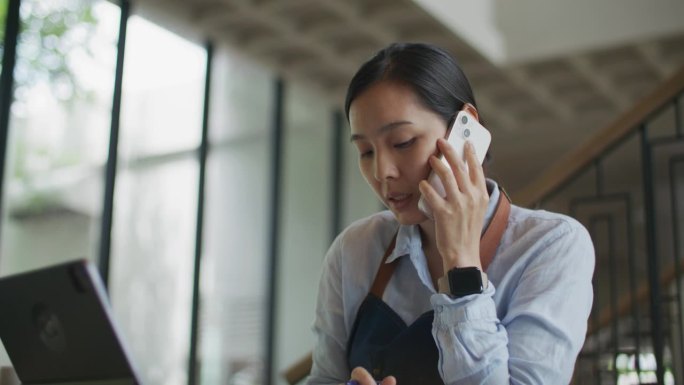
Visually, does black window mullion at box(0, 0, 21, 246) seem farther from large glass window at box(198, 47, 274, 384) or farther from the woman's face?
the woman's face

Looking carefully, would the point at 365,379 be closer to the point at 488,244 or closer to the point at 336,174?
the point at 488,244

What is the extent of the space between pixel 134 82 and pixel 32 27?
0.82 meters

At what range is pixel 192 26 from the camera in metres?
6.44

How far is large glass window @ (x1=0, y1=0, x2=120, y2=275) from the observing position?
16.6ft

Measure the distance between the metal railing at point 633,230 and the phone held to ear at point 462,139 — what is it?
1.77 metres

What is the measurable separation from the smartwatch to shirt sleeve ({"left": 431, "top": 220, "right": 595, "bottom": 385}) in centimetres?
2

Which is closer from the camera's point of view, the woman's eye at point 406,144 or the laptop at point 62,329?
the laptop at point 62,329

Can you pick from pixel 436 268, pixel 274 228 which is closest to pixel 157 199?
pixel 274 228

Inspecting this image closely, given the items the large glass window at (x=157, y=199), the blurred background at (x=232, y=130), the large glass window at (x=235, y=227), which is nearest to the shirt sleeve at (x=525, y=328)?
the blurred background at (x=232, y=130)

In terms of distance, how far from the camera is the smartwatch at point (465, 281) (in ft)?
5.03

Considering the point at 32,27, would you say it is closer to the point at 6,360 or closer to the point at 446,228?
the point at 6,360

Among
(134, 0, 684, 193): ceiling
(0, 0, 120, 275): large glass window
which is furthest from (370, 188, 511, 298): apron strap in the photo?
(134, 0, 684, 193): ceiling

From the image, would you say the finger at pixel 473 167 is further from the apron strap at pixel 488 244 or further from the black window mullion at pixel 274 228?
the black window mullion at pixel 274 228

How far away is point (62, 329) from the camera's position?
1.48 meters
